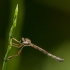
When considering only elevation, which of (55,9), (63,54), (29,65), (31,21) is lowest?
(29,65)

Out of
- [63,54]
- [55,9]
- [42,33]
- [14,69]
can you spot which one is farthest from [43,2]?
[14,69]

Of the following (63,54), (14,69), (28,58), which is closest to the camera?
(14,69)

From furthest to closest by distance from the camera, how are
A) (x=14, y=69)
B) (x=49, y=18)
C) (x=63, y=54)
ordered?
(x=49, y=18) < (x=63, y=54) < (x=14, y=69)

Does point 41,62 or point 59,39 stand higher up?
point 59,39

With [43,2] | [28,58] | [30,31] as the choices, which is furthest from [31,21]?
[28,58]

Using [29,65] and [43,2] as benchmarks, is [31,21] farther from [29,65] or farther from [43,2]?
[29,65]

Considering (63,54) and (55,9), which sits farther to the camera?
(55,9)

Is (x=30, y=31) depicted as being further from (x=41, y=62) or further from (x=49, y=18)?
(x=41, y=62)
